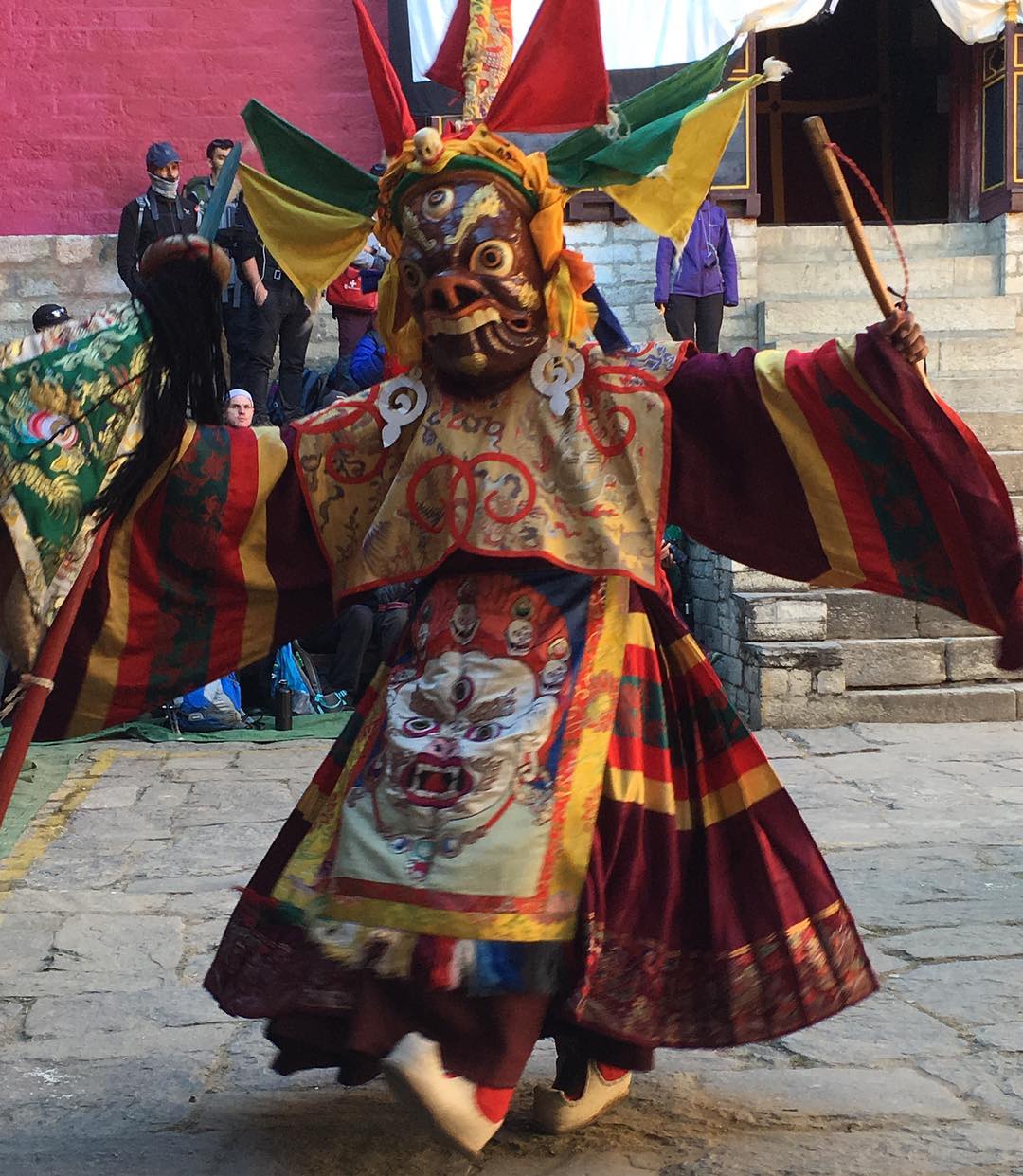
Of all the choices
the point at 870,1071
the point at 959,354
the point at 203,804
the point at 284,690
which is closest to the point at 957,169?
the point at 959,354

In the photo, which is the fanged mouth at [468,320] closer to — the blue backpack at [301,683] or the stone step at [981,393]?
the blue backpack at [301,683]

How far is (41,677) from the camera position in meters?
2.55

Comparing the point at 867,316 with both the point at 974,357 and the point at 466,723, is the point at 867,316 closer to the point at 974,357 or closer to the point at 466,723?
the point at 974,357

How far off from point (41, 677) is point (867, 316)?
333 inches

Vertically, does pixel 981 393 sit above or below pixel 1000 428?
above

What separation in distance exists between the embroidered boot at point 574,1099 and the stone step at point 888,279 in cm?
857

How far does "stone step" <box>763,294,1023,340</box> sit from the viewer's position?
10219 mm

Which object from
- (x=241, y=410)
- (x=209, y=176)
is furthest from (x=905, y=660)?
(x=209, y=176)

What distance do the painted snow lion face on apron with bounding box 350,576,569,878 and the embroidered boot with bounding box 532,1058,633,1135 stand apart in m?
0.54

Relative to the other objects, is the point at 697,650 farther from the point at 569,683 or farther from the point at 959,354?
the point at 959,354


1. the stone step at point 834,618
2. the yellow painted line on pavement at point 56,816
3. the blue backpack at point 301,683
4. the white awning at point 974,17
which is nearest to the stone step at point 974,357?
the white awning at point 974,17

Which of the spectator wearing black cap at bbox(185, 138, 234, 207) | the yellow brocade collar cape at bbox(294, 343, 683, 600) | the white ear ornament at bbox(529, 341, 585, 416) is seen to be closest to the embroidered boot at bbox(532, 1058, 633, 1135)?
the yellow brocade collar cape at bbox(294, 343, 683, 600)

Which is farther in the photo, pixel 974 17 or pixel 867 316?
pixel 974 17

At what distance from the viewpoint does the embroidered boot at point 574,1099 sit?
2688 millimetres
